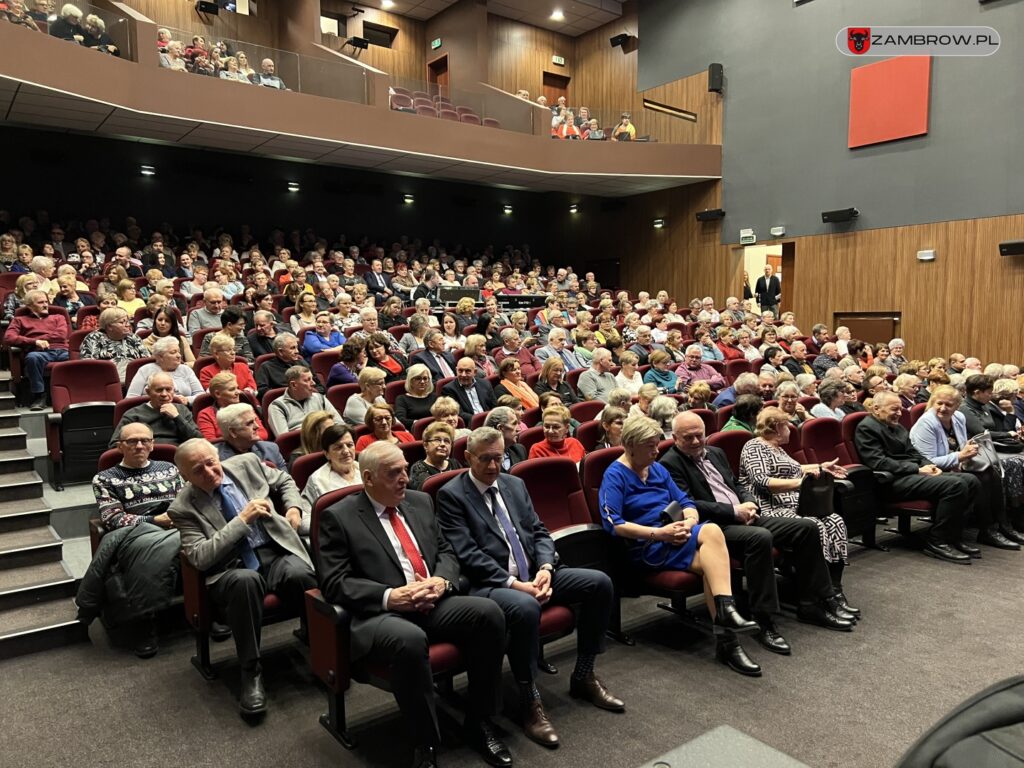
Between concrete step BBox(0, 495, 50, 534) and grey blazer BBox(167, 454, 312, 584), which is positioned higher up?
grey blazer BBox(167, 454, 312, 584)

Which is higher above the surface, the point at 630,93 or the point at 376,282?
the point at 630,93

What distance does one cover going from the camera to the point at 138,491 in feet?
8.37

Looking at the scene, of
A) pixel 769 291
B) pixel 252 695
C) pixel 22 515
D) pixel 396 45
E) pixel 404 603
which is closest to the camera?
pixel 404 603

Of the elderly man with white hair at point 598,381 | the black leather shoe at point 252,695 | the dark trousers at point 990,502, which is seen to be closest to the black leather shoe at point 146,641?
the black leather shoe at point 252,695

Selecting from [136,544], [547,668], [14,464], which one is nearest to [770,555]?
[547,668]

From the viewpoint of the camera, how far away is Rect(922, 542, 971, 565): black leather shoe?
3.36m

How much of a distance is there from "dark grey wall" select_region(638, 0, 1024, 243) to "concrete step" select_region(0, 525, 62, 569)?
879 cm

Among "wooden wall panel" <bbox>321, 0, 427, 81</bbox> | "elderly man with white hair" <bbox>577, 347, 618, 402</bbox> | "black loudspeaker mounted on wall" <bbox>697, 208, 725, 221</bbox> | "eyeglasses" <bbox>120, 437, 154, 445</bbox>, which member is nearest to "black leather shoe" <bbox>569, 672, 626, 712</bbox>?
"eyeglasses" <bbox>120, 437, 154, 445</bbox>

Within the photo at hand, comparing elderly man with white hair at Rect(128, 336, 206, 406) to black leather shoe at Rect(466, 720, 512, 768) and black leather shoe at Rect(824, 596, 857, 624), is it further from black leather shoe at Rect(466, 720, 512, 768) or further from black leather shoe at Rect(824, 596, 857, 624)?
black leather shoe at Rect(824, 596, 857, 624)

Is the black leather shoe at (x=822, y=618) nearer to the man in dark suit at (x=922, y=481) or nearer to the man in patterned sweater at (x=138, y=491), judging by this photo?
the man in dark suit at (x=922, y=481)

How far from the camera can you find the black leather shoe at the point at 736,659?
2295 mm

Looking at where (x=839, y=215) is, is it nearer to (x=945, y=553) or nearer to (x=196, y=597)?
(x=945, y=553)

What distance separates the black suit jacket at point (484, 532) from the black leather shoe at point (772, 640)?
0.85m

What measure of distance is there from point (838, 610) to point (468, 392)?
2279 millimetres
